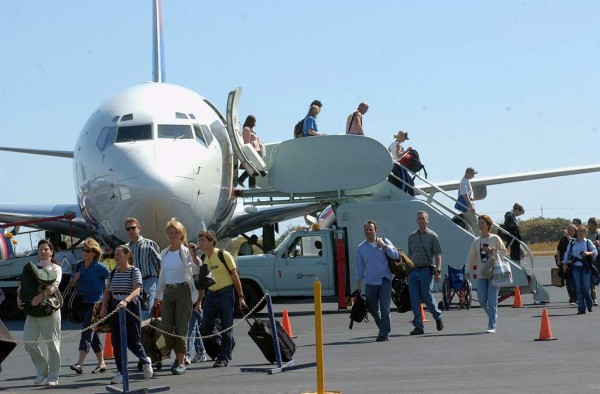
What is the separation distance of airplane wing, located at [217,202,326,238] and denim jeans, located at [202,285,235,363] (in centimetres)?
1215

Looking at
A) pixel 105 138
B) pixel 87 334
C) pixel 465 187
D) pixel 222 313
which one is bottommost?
pixel 87 334

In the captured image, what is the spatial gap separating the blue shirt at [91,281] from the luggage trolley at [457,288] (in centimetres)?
950

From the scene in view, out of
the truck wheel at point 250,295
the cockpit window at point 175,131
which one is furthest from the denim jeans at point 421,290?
the cockpit window at point 175,131

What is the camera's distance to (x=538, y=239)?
8381 centimetres

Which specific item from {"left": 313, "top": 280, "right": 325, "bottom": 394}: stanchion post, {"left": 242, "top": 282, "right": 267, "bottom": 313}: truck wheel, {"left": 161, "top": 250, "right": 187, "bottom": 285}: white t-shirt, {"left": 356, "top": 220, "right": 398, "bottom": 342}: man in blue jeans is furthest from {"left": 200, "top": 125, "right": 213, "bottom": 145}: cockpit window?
{"left": 313, "top": 280, "right": 325, "bottom": 394}: stanchion post

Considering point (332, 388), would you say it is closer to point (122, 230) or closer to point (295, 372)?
point (295, 372)

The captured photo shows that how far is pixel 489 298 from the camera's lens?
54.9ft

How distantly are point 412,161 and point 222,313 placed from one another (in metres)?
11.9

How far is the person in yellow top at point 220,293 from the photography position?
44.3 ft

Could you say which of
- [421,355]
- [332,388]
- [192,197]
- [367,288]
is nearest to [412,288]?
[367,288]

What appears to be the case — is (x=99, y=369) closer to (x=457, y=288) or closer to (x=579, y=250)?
(x=579, y=250)

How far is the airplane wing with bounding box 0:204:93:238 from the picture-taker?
86.8 ft

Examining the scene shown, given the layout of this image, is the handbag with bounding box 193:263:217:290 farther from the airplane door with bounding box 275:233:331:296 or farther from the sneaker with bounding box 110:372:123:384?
Answer: the airplane door with bounding box 275:233:331:296

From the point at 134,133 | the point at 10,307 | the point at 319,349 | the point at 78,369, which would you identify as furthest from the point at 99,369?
the point at 10,307
